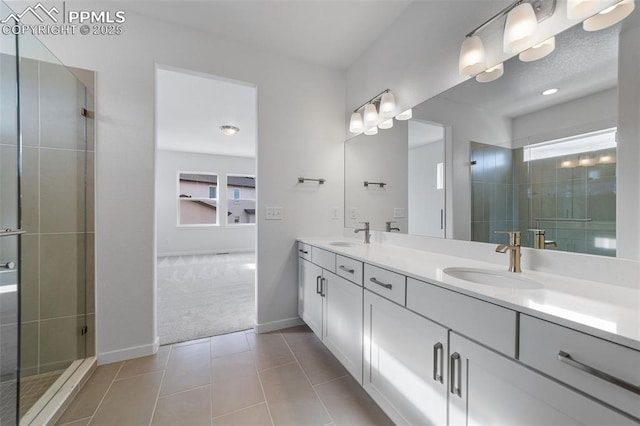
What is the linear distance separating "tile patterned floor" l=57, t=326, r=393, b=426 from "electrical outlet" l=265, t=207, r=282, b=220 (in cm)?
112

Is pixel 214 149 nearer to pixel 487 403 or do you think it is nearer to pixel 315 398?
pixel 315 398

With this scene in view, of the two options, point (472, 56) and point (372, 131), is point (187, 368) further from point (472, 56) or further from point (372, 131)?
point (472, 56)

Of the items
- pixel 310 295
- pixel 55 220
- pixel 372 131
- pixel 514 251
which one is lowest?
pixel 310 295

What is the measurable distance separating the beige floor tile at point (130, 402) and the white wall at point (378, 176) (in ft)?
6.59

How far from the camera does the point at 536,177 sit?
1.23 meters

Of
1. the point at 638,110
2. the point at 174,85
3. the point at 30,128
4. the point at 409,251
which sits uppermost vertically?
the point at 174,85

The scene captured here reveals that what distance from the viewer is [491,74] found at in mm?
1414

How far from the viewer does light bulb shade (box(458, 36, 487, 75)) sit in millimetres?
1395

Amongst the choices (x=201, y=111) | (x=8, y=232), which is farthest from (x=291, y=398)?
(x=201, y=111)

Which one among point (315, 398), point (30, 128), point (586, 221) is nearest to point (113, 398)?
point (315, 398)

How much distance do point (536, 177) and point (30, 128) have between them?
9.51 ft

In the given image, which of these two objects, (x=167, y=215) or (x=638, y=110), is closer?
(x=638, y=110)

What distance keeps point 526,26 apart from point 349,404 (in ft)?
7.14

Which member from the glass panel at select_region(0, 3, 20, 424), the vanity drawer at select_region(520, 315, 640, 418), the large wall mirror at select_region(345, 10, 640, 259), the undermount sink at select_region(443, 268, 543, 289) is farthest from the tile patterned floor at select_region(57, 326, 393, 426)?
the large wall mirror at select_region(345, 10, 640, 259)
